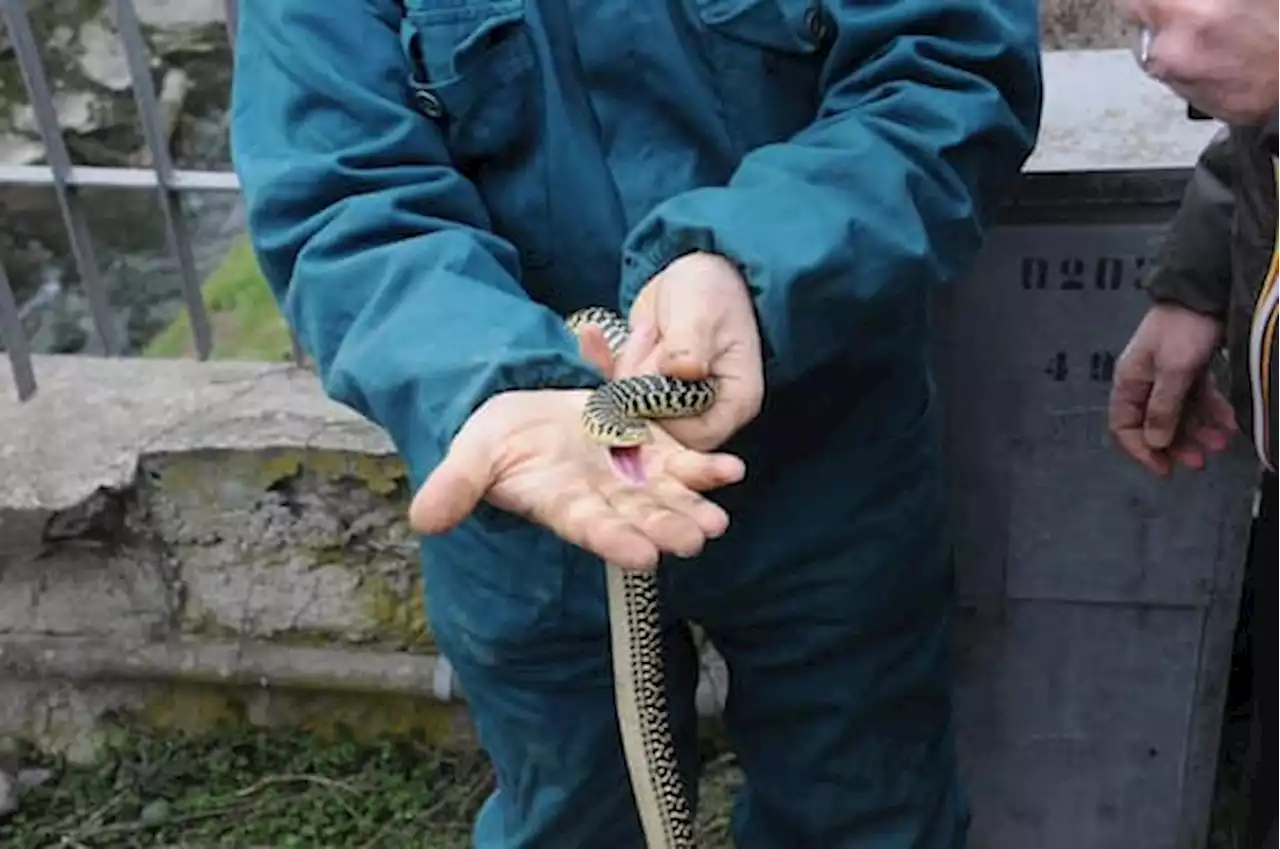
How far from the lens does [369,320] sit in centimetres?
163

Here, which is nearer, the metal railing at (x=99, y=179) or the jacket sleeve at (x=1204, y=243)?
the jacket sleeve at (x=1204, y=243)

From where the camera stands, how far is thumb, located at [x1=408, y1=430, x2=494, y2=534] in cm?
141

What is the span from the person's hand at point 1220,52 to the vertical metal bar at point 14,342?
1.90 metres

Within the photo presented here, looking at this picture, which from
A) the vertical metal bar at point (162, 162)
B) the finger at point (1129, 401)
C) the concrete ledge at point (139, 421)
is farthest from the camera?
the concrete ledge at point (139, 421)

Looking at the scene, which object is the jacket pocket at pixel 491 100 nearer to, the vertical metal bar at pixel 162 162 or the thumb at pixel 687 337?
the thumb at pixel 687 337

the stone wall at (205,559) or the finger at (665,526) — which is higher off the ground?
the finger at (665,526)

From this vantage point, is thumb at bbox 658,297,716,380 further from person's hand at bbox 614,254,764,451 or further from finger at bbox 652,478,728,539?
finger at bbox 652,478,728,539

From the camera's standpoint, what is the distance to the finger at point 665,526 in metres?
1.39

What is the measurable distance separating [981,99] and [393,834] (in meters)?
1.66


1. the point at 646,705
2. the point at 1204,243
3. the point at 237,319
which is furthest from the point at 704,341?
the point at 237,319

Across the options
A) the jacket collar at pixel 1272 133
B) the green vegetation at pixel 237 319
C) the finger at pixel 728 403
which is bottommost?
the green vegetation at pixel 237 319

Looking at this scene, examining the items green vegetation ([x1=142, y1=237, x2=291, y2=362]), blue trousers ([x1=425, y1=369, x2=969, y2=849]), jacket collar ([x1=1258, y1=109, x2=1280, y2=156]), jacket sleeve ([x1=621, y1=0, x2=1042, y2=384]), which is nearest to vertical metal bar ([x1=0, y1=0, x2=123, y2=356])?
green vegetation ([x1=142, y1=237, x2=291, y2=362])

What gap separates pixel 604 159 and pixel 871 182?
0.85 feet

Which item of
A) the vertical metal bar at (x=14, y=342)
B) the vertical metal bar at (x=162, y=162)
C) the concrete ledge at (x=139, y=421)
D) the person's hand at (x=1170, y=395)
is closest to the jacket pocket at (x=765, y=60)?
the person's hand at (x=1170, y=395)
